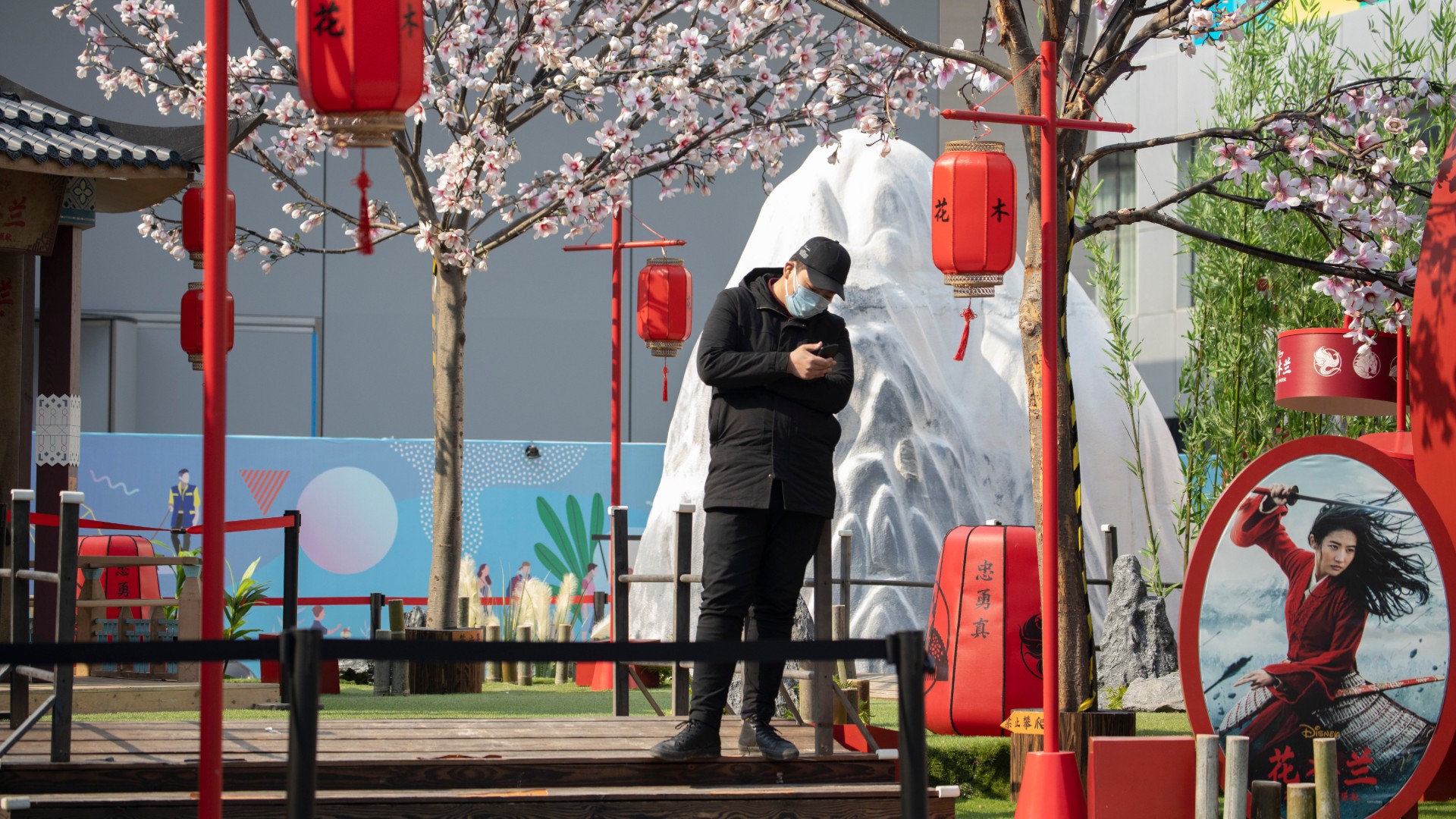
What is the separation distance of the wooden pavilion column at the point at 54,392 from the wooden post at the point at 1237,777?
723cm

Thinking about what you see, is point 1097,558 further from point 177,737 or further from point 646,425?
point 177,737

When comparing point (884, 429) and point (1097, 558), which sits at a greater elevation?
point (884, 429)

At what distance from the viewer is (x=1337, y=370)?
26.3 feet

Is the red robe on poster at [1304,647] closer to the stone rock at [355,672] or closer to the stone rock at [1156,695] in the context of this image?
the stone rock at [1156,695]

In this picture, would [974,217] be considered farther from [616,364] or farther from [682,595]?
[616,364]

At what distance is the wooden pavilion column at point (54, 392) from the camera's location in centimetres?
965

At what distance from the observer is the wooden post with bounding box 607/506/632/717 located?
6512mm

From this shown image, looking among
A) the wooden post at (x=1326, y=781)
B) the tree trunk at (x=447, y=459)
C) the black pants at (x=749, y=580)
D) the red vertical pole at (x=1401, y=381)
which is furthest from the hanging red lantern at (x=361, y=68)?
the tree trunk at (x=447, y=459)

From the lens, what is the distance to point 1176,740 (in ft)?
18.4

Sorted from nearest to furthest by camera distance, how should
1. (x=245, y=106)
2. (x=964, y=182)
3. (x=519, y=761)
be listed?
(x=519, y=761) → (x=964, y=182) → (x=245, y=106)

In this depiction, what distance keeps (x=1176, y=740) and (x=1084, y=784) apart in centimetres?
92

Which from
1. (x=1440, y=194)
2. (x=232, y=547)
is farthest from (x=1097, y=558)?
(x=1440, y=194)

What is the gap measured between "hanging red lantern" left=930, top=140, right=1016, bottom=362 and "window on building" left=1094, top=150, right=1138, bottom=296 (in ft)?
52.2

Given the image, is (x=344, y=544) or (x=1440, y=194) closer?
(x=1440, y=194)
